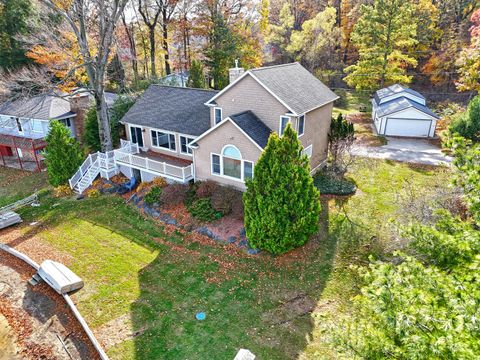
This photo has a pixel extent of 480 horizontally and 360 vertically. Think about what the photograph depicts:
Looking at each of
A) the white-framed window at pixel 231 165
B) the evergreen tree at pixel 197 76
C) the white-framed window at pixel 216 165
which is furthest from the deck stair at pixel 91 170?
the evergreen tree at pixel 197 76

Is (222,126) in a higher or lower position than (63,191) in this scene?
higher

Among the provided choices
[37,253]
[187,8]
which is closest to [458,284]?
[37,253]

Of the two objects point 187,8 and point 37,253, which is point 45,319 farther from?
point 187,8

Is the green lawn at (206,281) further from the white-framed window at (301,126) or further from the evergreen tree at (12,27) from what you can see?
the evergreen tree at (12,27)

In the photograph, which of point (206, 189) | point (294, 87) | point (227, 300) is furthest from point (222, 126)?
point (227, 300)

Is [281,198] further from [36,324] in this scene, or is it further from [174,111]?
[174,111]

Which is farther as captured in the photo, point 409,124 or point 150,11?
point 150,11
